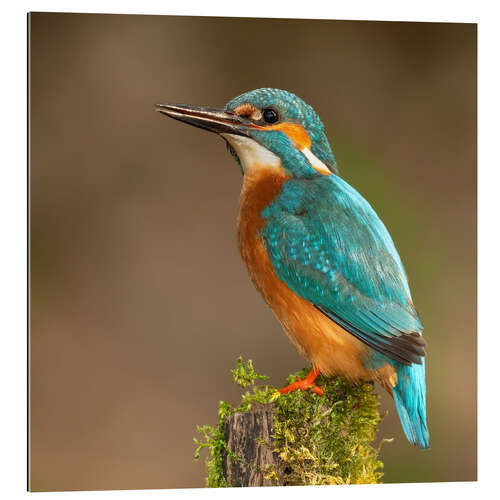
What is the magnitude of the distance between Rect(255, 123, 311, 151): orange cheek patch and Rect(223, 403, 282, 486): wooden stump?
1111mm

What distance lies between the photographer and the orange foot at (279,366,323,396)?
3.13m

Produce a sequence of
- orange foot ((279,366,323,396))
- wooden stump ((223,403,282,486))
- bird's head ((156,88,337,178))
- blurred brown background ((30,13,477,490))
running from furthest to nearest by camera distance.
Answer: blurred brown background ((30,13,477,490)), bird's head ((156,88,337,178)), orange foot ((279,366,323,396)), wooden stump ((223,403,282,486))

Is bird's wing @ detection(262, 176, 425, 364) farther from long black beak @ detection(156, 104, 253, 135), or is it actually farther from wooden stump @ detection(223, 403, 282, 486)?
wooden stump @ detection(223, 403, 282, 486)

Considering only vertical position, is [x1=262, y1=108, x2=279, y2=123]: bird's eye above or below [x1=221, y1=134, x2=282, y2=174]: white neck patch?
above

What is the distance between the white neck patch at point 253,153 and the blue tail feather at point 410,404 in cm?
101

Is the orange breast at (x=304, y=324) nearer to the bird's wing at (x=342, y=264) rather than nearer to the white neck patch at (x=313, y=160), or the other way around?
the bird's wing at (x=342, y=264)

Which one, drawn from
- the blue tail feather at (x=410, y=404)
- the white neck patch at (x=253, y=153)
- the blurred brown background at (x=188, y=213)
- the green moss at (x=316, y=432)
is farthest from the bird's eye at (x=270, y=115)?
the blue tail feather at (x=410, y=404)

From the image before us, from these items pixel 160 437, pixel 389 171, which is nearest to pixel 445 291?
pixel 389 171

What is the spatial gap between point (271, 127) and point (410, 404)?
130 cm

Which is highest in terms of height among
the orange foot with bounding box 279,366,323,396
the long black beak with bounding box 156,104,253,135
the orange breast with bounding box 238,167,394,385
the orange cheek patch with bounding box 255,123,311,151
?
the long black beak with bounding box 156,104,253,135

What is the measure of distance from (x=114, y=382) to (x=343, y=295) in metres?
1.15

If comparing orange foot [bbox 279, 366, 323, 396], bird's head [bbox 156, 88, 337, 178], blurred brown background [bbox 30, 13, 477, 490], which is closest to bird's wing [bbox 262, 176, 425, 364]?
bird's head [bbox 156, 88, 337, 178]

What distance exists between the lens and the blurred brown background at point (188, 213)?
3.44 m

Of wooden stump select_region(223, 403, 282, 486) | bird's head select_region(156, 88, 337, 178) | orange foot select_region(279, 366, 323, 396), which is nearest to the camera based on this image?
wooden stump select_region(223, 403, 282, 486)
